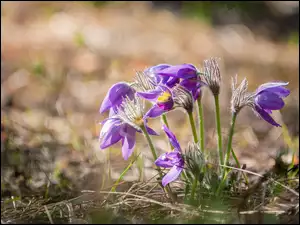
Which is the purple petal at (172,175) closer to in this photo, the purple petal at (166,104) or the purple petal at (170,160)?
the purple petal at (170,160)

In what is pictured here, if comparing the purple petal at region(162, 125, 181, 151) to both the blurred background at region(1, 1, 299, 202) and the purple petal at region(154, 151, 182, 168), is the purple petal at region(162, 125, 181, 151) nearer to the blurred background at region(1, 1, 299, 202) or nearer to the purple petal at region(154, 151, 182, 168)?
the purple petal at region(154, 151, 182, 168)

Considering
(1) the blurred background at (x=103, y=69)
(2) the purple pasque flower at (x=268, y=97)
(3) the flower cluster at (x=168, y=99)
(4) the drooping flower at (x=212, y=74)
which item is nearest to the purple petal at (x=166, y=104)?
(3) the flower cluster at (x=168, y=99)

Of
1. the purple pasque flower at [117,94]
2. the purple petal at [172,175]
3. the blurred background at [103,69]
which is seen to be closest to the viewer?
the purple petal at [172,175]

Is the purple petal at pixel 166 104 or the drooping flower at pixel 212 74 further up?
the drooping flower at pixel 212 74

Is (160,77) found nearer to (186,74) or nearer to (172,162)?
(186,74)

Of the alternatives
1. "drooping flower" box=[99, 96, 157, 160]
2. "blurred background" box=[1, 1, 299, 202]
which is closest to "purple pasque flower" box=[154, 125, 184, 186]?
"drooping flower" box=[99, 96, 157, 160]

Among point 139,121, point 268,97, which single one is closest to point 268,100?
point 268,97
